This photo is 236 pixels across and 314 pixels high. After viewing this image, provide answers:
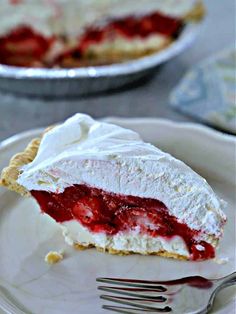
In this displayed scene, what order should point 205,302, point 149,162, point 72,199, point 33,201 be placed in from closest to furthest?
point 205,302, point 149,162, point 72,199, point 33,201

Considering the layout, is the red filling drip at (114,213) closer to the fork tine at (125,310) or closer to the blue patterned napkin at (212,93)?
the fork tine at (125,310)

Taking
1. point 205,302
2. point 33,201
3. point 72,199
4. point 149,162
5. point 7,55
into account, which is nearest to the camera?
point 205,302

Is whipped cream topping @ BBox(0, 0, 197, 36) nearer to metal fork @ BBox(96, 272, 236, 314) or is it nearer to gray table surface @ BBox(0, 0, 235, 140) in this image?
gray table surface @ BBox(0, 0, 235, 140)

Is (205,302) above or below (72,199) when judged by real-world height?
below

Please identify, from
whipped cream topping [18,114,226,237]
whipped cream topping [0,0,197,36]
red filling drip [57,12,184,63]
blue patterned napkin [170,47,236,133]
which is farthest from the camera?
red filling drip [57,12,184,63]

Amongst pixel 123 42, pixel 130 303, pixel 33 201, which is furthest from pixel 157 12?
pixel 130 303

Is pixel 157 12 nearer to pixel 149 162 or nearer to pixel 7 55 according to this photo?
pixel 7 55

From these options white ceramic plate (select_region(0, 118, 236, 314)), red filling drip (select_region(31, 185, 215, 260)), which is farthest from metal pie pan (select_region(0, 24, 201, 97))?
red filling drip (select_region(31, 185, 215, 260))

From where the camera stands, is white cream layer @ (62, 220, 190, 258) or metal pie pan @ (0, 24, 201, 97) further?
metal pie pan @ (0, 24, 201, 97)
